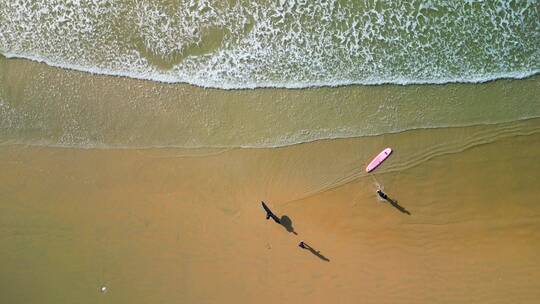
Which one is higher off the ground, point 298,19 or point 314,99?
point 298,19

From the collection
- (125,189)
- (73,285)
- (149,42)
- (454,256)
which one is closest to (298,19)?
(149,42)

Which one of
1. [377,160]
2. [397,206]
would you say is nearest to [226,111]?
[377,160]

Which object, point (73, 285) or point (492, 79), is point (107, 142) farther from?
point (492, 79)

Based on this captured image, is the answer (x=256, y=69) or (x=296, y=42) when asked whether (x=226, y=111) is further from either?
(x=296, y=42)

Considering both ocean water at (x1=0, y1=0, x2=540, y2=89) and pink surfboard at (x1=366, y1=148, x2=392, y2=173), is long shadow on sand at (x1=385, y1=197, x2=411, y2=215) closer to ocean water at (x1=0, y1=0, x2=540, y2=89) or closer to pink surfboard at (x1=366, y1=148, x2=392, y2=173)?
pink surfboard at (x1=366, y1=148, x2=392, y2=173)

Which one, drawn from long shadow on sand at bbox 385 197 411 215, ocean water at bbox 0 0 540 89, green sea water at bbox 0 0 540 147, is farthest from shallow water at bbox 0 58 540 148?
long shadow on sand at bbox 385 197 411 215

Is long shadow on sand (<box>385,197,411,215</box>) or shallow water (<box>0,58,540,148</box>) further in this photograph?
shallow water (<box>0,58,540,148</box>)
